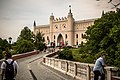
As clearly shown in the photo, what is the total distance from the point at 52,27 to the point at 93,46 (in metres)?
134

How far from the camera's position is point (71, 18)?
15950cm

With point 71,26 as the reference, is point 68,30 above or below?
below

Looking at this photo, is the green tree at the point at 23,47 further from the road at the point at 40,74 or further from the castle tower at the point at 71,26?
the castle tower at the point at 71,26

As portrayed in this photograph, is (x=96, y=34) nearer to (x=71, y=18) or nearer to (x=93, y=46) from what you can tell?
(x=93, y=46)

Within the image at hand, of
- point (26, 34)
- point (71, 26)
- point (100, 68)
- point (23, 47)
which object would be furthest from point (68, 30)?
point (100, 68)

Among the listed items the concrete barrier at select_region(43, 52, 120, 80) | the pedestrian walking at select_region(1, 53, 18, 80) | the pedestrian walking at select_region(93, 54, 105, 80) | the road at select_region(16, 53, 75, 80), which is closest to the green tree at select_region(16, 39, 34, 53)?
the road at select_region(16, 53, 75, 80)

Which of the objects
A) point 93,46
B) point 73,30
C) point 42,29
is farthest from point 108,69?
point 42,29

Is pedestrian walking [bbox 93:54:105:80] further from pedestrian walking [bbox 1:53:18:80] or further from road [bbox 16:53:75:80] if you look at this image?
road [bbox 16:53:75:80]

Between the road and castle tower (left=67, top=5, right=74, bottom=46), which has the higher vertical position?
castle tower (left=67, top=5, right=74, bottom=46)

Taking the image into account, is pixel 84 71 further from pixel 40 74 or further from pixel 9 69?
pixel 9 69

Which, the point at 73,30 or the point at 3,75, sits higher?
the point at 73,30

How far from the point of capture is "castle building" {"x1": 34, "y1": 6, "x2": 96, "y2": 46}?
506 ft

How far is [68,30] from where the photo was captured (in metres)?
158

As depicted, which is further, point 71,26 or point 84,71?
point 71,26
